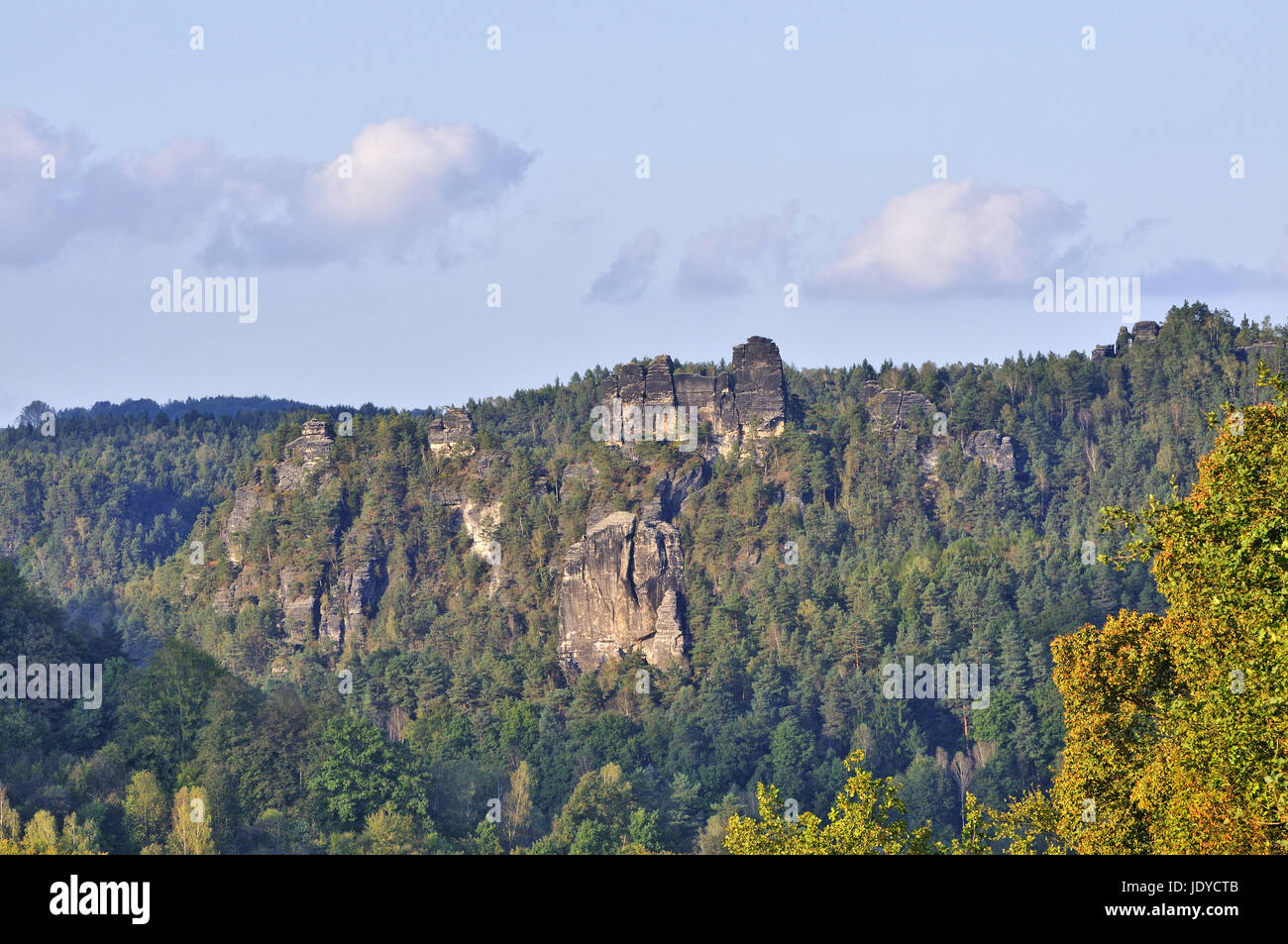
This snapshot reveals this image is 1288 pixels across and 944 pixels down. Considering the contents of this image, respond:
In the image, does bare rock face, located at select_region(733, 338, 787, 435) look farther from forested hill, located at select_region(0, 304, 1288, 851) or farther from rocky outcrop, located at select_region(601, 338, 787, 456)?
forested hill, located at select_region(0, 304, 1288, 851)

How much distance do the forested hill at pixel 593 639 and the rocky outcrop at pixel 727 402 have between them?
672mm

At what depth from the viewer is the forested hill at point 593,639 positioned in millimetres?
76312

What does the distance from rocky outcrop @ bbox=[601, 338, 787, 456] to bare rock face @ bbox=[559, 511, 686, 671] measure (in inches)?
1444

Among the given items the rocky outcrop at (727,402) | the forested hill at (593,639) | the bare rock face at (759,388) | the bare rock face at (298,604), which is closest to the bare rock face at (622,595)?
the forested hill at (593,639)

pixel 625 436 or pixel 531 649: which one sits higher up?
pixel 625 436

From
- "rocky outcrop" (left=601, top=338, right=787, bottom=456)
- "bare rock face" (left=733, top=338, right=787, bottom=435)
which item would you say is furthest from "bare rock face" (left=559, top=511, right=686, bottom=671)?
"bare rock face" (left=733, top=338, right=787, bottom=435)

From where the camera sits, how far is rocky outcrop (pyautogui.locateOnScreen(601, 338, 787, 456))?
195875mm

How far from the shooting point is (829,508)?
188125 millimetres

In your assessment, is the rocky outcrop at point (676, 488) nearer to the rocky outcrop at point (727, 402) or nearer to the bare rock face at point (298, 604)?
the rocky outcrop at point (727, 402)
